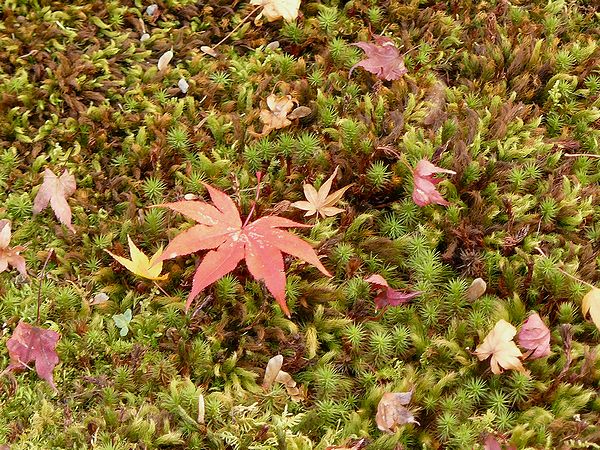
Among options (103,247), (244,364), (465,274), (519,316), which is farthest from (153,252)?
(519,316)

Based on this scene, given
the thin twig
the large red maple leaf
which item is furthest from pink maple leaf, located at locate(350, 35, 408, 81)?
the large red maple leaf

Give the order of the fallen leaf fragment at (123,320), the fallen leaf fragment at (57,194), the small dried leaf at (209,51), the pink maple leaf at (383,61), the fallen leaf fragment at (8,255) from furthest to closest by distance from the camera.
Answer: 1. the small dried leaf at (209,51)
2. the pink maple leaf at (383,61)
3. the fallen leaf fragment at (57,194)
4. the fallen leaf fragment at (8,255)
5. the fallen leaf fragment at (123,320)

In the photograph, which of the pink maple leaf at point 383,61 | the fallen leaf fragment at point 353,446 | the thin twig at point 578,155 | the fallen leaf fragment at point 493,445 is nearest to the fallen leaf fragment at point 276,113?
the pink maple leaf at point 383,61

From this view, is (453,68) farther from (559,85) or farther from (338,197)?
(338,197)

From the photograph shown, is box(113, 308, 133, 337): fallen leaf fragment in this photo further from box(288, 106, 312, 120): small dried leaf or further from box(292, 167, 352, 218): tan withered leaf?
box(288, 106, 312, 120): small dried leaf

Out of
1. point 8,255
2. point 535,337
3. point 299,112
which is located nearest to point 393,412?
point 535,337

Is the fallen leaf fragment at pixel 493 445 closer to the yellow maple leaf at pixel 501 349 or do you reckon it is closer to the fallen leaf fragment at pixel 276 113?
the yellow maple leaf at pixel 501 349
